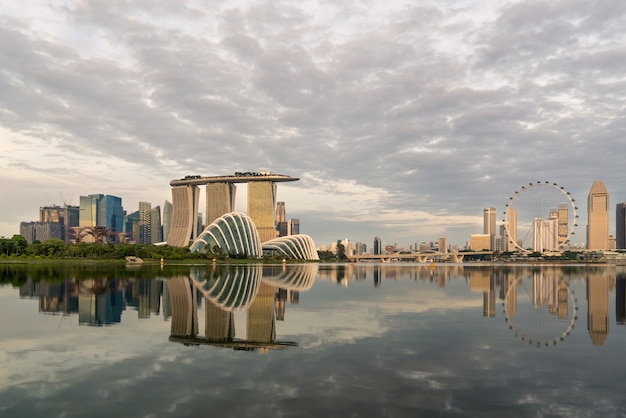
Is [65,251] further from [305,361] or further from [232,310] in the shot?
[305,361]

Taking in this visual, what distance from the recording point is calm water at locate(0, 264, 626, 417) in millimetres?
12094

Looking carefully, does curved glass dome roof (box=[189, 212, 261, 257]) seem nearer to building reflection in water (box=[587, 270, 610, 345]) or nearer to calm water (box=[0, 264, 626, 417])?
building reflection in water (box=[587, 270, 610, 345])

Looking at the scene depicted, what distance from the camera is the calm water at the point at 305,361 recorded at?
12094mm

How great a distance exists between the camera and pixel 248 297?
37.4 metres

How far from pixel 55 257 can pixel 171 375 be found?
134857 millimetres

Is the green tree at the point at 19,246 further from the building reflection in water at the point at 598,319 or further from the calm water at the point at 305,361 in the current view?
the building reflection in water at the point at 598,319

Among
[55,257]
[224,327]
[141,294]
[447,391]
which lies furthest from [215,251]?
[447,391]

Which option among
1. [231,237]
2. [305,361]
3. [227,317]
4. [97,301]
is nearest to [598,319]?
[305,361]

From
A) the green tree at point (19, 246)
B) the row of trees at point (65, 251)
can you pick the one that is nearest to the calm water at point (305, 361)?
the row of trees at point (65, 251)

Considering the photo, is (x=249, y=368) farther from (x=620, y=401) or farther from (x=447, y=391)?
(x=620, y=401)

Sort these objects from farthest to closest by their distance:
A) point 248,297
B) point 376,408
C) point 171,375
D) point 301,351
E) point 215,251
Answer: point 215,251, point 248,297, point 301,351, point 171,375, point 376,408

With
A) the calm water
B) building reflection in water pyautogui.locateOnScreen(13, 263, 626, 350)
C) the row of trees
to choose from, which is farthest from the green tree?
the calm water

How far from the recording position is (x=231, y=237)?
601 ft

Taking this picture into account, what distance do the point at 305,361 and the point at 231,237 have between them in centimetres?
16933
